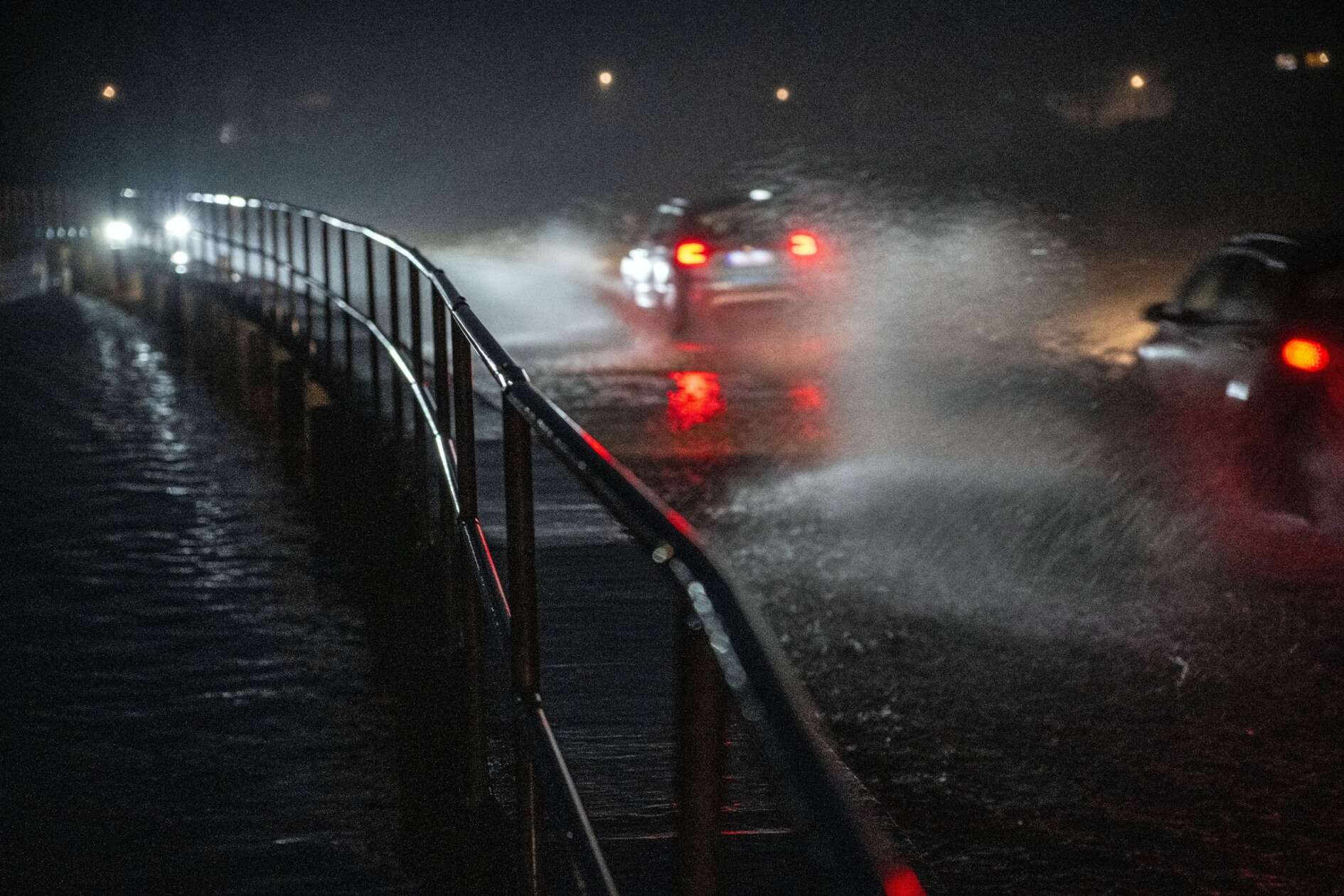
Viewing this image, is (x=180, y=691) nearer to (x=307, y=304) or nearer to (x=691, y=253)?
(x=307, y=304)

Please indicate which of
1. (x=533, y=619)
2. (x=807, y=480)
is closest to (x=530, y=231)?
(x=807, y=480)

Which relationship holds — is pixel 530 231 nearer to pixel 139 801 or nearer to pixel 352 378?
pixel 352 378

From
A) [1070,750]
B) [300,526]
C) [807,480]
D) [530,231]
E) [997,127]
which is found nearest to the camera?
[1070,750]

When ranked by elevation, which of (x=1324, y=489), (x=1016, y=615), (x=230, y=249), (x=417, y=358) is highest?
(x=230, y=249)

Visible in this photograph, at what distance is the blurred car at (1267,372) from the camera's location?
8383mm

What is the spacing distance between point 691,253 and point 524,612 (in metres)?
15.2

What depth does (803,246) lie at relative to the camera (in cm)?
1808

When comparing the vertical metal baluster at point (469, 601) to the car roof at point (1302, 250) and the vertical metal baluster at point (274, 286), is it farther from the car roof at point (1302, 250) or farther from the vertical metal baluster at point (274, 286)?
the vertical metal baluster at point (274, 286)

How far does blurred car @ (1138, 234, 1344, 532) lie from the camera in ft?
27.5

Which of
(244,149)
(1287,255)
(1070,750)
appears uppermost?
(244,149)

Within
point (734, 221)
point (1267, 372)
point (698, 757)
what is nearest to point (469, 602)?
point (698, 757)

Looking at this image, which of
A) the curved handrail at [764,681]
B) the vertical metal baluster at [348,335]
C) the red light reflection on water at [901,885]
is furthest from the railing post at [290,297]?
the red light reflection on water at [901,885]

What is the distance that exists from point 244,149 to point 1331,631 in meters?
80.3

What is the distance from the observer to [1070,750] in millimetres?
5211
